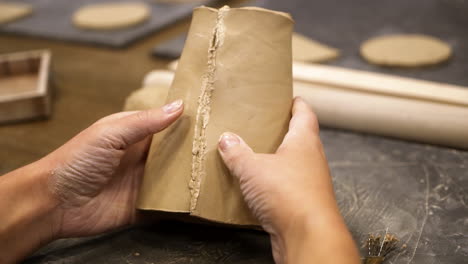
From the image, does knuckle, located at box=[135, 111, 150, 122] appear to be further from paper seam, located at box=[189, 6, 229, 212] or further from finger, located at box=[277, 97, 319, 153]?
finger, located at box=[277, 97, 319, 153]

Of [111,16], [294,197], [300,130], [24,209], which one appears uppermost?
[111,16]

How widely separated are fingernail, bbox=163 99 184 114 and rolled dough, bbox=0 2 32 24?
355cm

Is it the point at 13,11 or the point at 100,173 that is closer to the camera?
the point at 100,173

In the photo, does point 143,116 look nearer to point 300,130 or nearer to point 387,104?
point 300,130

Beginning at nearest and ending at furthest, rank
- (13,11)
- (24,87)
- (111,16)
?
(24,87), (111,16), (13,11)

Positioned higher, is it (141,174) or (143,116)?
(143,116)

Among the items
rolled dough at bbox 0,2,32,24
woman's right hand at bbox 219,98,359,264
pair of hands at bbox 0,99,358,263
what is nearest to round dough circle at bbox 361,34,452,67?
pair of hands at bbox 0,99,358,263

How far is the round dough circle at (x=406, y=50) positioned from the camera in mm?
2705

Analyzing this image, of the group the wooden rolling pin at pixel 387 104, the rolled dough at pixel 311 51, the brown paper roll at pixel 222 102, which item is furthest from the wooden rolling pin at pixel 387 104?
the brown paper roll at pixel 222 102

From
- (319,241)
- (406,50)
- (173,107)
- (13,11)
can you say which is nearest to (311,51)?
(406,50)

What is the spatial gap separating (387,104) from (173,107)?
3.56 feet

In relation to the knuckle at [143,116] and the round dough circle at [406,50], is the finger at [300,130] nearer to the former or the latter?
the knuckle at [143,116]

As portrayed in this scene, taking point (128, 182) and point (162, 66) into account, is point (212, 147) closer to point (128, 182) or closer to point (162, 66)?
point (128, 182)

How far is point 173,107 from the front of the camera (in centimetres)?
132
